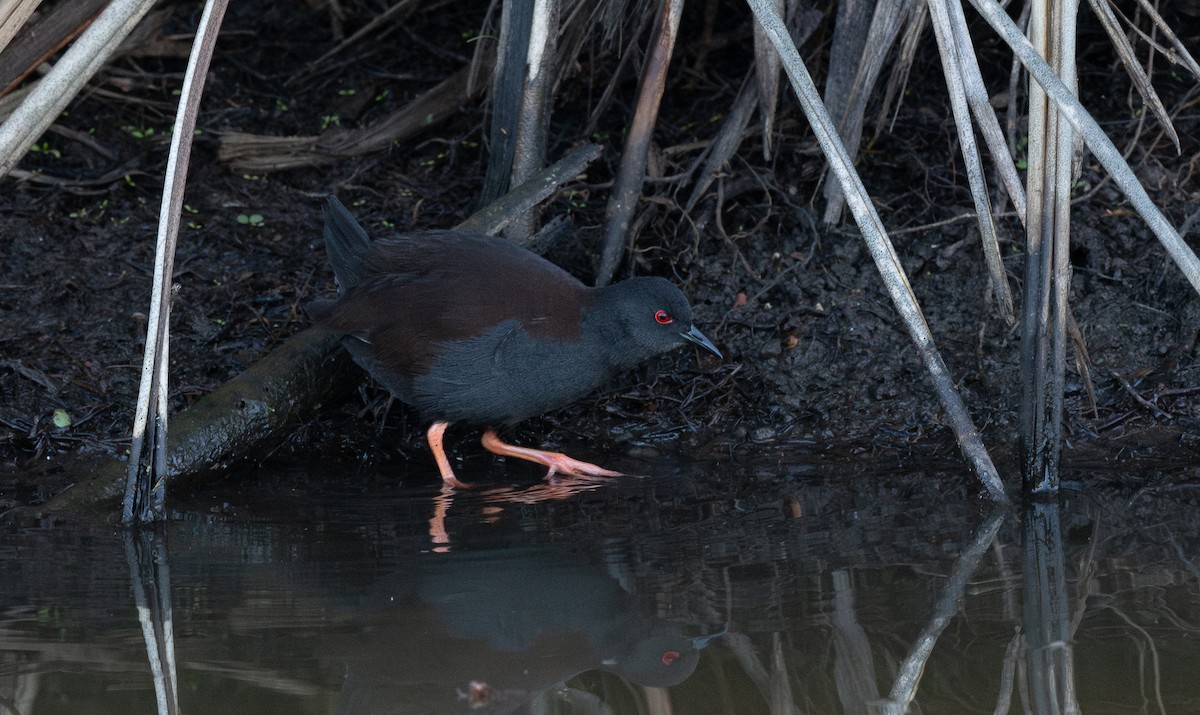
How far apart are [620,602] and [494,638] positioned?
431 millimetres

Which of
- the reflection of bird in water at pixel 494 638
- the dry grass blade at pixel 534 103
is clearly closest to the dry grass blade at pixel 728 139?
the dry grass blade at pixel 534 103

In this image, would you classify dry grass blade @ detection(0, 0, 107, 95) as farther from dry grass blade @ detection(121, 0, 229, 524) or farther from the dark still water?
the dark still water

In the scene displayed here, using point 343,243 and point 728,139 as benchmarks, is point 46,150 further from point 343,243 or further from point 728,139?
point 728,139

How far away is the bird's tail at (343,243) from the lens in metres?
5.43

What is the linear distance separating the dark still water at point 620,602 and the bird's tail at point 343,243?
Result: 102cm

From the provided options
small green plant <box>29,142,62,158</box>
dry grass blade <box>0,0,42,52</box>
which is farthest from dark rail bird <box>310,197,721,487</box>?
small green plant <box>29,142,62,158</box>

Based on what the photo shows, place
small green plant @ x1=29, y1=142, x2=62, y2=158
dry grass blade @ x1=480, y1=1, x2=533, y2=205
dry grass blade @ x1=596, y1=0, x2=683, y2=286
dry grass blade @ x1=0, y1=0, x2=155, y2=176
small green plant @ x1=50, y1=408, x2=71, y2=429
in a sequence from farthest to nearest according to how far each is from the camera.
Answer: small green plant @ x1=29, y1=142, x2=62, y2=158, dry grass blade @ x1=480, y1=1, x2=533, y2=205, dry grass blade @ x1=596, y1=0, x2=683, y2=286, small green plant @ x1=50, y1=408, x2=71, y2=429, dry grass blade @ x1=0, y1=0, x2=155, y2=176

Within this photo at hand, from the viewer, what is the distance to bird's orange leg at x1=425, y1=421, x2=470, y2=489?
203 inches

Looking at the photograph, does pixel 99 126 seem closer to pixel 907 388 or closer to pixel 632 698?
pixel 907 388

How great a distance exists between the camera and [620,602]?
3.71 meters

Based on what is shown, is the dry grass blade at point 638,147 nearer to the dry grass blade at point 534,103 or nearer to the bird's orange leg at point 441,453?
the dry grass blade at point 534,103

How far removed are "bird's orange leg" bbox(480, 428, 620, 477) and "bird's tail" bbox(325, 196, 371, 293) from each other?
928mm

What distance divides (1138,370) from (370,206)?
3.82 metres

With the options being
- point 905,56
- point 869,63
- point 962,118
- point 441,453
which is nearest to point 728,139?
point 869,63
